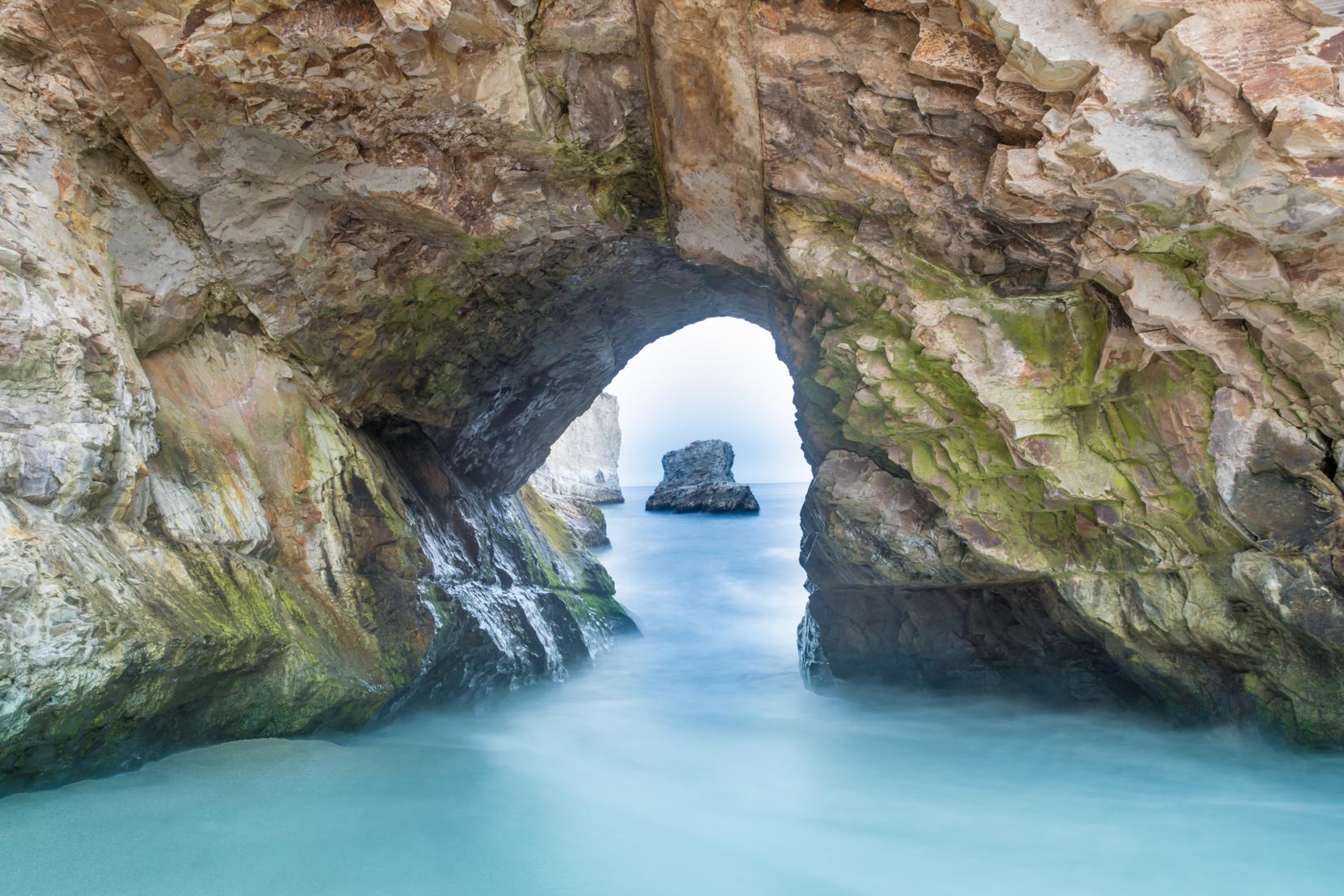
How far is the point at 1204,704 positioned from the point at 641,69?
7093 mm

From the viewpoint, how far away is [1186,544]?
6.17 meters

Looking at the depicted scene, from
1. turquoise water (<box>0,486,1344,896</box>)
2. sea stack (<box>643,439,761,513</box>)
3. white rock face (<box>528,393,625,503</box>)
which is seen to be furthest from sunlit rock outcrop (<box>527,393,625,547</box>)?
turquoise water (<box>0,486,1344,896</box>)

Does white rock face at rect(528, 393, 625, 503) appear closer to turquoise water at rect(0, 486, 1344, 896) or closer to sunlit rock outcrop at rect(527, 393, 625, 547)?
sunlit rock outcrop at rect(527, 393, 625, 547)

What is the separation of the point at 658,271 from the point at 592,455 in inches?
1058

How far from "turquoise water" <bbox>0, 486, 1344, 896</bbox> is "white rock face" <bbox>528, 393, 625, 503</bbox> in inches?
814

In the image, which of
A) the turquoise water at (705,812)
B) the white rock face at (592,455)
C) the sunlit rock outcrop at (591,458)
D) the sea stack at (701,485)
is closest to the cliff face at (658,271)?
the turquoise water at (705,812)

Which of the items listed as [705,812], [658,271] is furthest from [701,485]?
[705,812]

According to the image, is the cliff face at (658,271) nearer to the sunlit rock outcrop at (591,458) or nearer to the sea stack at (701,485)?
the sunlit rock outcrop at (591,458)

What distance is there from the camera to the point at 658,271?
873 centimetres

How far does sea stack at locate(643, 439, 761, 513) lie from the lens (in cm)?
3164

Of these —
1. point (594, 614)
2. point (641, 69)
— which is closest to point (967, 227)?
point (641, 69)

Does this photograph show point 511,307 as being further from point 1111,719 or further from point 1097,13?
point 1111,719

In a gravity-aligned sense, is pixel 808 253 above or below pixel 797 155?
below

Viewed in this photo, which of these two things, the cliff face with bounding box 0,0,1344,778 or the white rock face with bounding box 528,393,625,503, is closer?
the cliff face with bounding box 0,0,1344,778
